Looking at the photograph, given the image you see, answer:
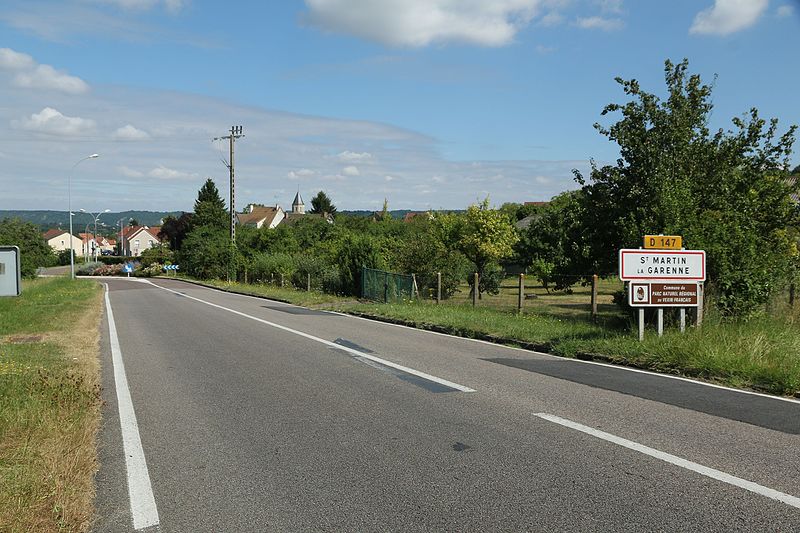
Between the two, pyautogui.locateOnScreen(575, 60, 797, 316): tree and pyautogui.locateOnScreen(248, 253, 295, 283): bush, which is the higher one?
pyautogui.locateOnScreen(575, 60, 797, 316): tree

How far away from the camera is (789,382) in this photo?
8312 mm

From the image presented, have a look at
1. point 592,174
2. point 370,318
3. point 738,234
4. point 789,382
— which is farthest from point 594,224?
point 789,382

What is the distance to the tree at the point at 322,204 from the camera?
158 meters

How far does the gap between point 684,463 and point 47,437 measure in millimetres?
5615

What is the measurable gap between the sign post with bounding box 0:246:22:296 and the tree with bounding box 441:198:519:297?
32.6 metres

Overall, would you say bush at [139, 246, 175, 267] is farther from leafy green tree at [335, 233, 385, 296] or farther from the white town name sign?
the white town name sign

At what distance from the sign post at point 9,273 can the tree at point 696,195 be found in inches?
465

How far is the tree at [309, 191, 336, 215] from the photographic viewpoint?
520 feet

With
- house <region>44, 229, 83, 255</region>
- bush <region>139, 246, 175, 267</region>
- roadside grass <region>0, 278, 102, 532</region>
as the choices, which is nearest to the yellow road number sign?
roadside grass <region>0, 278, 102, 532</region>

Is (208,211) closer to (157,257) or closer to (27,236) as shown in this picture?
(157,257)

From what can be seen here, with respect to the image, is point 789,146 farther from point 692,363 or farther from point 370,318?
point 370,318

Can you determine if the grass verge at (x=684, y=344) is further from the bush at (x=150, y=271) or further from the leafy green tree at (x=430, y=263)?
the bush at (x=150, y=271)

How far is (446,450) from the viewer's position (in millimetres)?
5887

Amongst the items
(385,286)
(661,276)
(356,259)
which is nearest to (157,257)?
(356,259)
